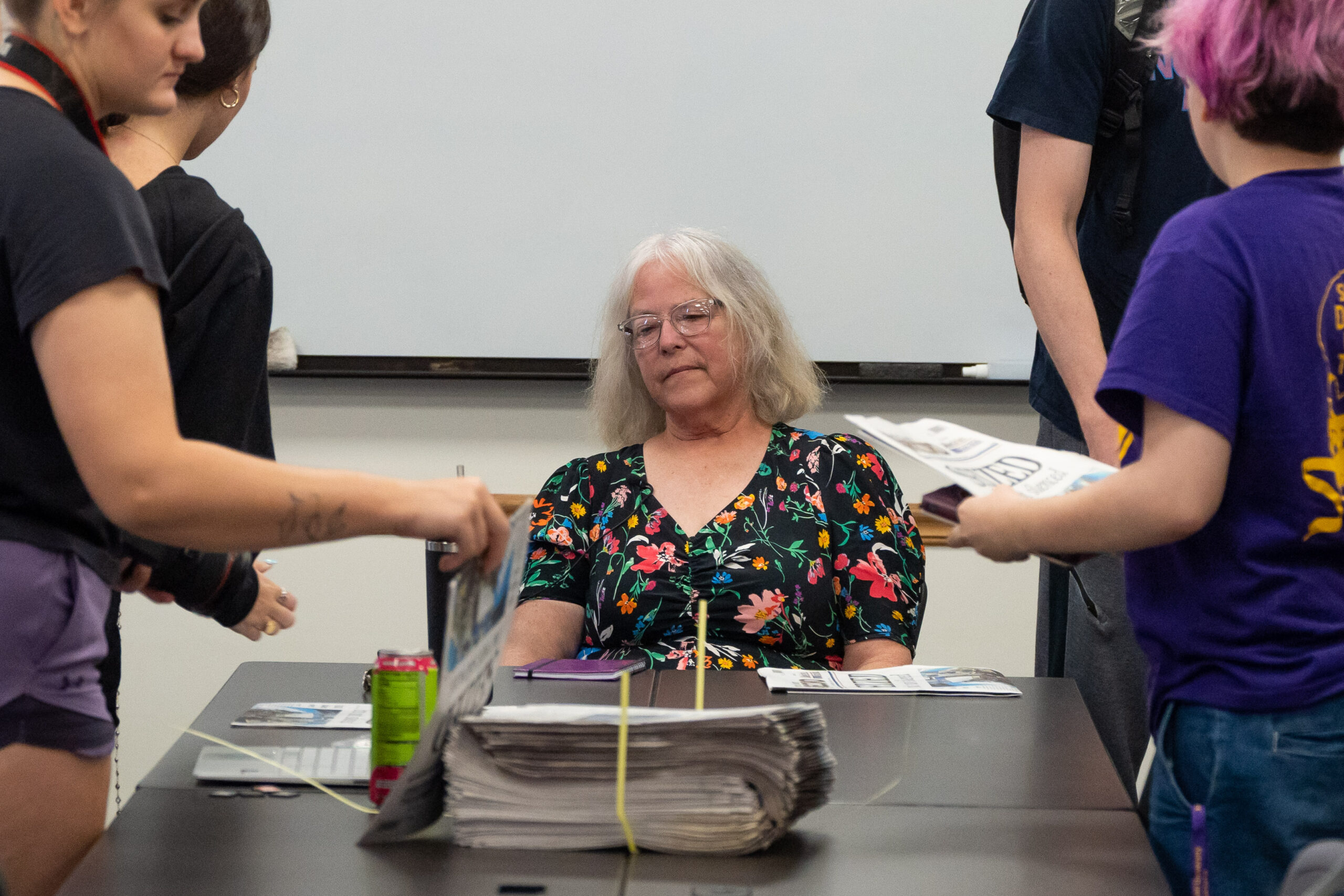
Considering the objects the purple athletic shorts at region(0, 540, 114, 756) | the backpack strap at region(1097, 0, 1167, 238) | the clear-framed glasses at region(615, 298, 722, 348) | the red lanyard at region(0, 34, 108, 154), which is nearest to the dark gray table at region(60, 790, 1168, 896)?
the purple athletic shorts at region(0, 540, 114, 756)

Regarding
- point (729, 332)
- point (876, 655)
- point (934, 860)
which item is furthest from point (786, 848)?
point (729, 332)

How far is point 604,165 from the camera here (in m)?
3.14

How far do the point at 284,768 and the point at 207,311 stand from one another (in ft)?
1.92

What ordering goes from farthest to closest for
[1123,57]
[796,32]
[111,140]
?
[796,32], [1123,57], [111,140]

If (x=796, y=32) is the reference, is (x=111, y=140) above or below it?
below

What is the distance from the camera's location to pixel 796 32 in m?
3.09

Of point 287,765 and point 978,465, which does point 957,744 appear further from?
point 287,765

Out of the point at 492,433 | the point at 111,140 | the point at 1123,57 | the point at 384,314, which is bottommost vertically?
the point at 492,433

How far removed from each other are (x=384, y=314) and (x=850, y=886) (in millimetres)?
2410

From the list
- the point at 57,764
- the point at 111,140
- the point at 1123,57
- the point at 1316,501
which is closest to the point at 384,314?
the point at 111,140

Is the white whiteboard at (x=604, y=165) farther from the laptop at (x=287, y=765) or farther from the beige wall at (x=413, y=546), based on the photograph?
the laptop at (x=287, y=765)

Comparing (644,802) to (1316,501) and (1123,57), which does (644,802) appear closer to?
(1316,501)

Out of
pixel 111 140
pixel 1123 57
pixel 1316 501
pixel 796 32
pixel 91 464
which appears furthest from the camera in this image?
pixel 796 32

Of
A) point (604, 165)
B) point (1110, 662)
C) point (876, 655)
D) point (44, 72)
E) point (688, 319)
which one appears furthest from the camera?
point (604, 165)
